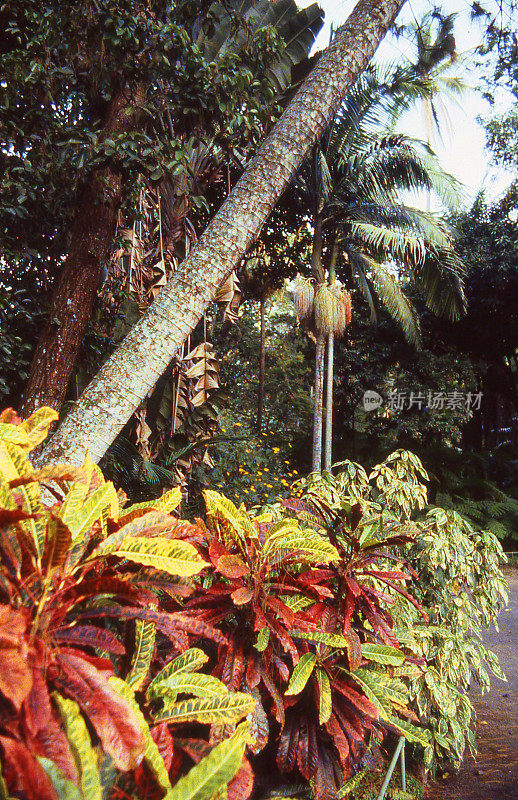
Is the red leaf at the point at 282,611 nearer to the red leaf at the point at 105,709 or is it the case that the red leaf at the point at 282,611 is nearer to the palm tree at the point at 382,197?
the red leaf at the point at 105,709

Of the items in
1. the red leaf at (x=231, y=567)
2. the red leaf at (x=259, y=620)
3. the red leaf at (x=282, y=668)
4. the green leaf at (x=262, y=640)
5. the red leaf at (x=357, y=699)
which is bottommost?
the red leaf at (x=357, y=699)

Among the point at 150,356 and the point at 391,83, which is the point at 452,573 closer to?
the point at 150,356

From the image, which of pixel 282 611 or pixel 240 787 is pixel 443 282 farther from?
pixel 240 787

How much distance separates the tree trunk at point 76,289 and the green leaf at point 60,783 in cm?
272

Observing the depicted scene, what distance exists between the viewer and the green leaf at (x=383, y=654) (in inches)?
61.1

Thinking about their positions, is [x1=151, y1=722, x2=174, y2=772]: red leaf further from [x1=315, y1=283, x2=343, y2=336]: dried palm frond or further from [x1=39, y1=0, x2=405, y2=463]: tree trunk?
[x1=315, y1=283, x2=343, y2=336]: dried palm frond

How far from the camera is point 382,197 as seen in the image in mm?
8664

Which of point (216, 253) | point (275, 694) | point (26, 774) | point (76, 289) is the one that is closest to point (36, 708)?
point (26, 774)

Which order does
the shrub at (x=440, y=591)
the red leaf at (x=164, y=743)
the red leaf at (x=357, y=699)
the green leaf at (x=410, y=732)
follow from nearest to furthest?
the red leaf at (x=164, y=743)
the red leaf at (x=357, y=699)
the green leaf at (x=410, y=732)
the shrub at (x=440, y=591)

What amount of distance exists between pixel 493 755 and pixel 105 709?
3.13m

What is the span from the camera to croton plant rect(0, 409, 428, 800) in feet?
2.32

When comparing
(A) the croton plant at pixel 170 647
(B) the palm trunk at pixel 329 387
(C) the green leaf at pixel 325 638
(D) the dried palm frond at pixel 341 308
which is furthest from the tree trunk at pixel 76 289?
(B) the palm trunk at pixel 329 387

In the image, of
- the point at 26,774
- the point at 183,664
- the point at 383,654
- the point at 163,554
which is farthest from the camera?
the point at 383,654

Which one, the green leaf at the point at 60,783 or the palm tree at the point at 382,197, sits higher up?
the palm tree at the point at 382,197
